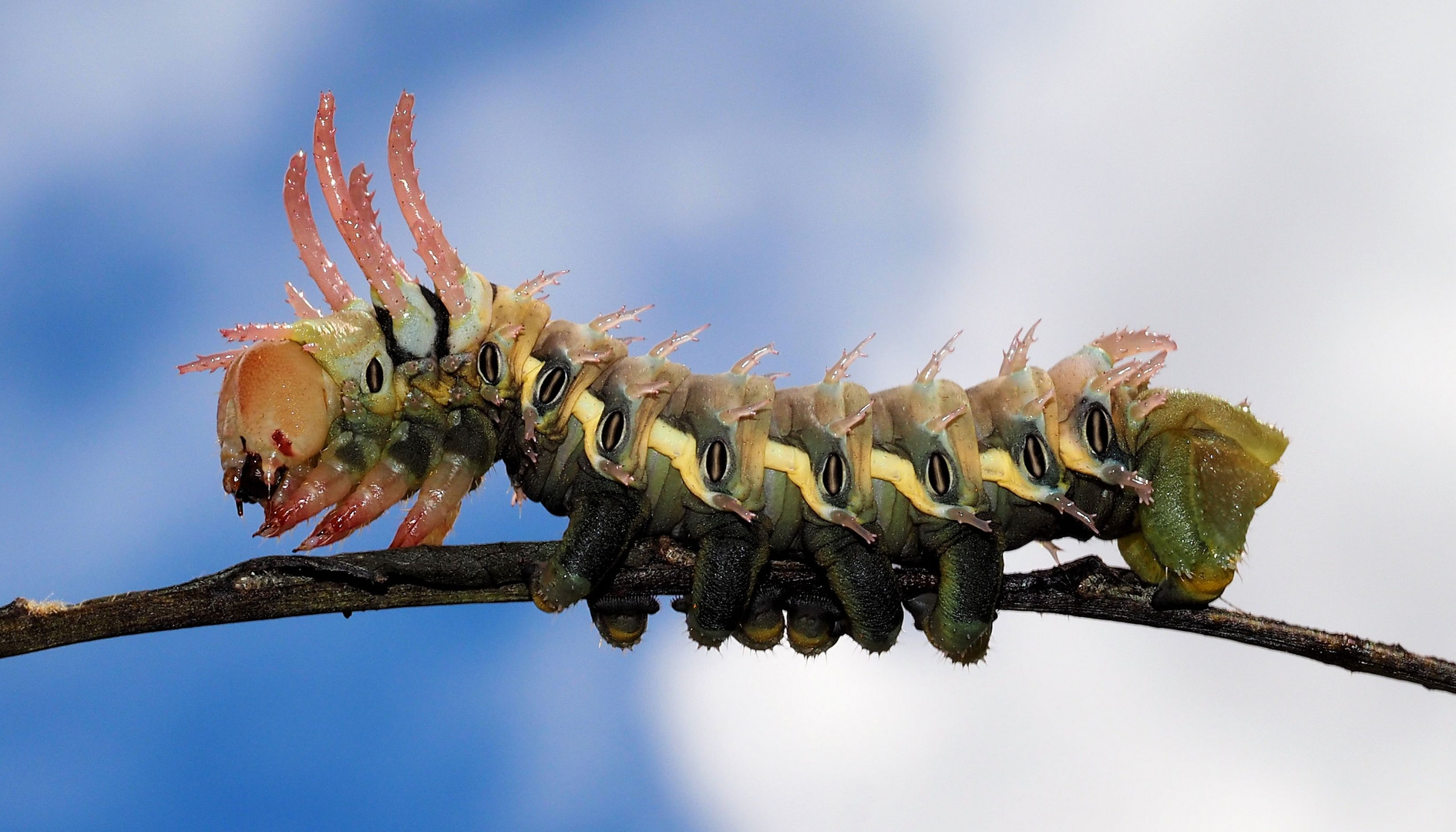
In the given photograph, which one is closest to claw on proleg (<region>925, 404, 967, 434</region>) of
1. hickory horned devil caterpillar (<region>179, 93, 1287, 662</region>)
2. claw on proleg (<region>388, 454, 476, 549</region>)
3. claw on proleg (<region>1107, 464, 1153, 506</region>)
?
hickory horned devil caterpillar (<region>179, 93, 1287, 662</region>)

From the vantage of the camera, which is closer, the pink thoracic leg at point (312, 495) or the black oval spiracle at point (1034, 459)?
the pink thoracic leg at point (312, 495)

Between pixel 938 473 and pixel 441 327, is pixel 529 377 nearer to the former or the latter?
pixel 441 327

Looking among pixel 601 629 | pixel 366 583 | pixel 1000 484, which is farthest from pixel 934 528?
pixel 366 583

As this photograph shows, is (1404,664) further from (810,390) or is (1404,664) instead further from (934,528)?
(810,390)

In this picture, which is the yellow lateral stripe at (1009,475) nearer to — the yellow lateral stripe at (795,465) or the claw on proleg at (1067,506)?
the claw on proleg at (1067,506)

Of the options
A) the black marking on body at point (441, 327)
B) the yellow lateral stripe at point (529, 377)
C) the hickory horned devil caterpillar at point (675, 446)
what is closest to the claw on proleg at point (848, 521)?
the hickory horned devil caterpillar at point (675, 446)

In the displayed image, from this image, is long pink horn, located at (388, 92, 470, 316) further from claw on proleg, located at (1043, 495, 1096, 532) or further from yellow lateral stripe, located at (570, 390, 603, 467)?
claw on proleg, located at (1043, 495, 1096, 532)
